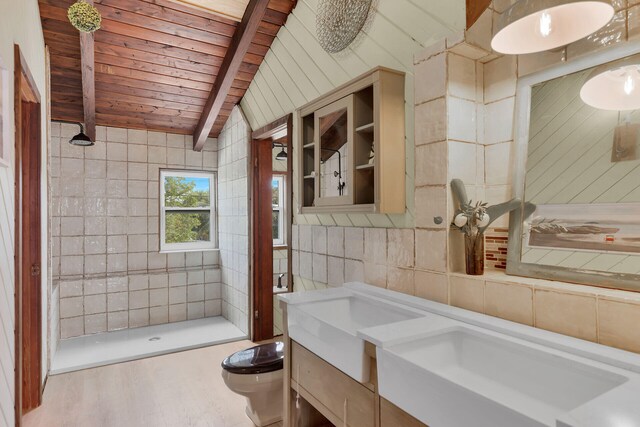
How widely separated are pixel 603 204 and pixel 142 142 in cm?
428

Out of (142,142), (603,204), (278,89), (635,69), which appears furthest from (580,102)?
(142,142)

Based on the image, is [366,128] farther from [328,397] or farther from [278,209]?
[278,209]

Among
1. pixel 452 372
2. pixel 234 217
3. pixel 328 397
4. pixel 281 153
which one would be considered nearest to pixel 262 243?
pixel 234 217

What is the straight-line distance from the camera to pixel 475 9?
4.84ft

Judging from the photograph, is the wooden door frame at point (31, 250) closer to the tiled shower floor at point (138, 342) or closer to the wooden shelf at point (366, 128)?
the tiled shower floor at point (138, 342)

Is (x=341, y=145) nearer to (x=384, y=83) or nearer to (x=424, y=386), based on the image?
(x=384, y=83)

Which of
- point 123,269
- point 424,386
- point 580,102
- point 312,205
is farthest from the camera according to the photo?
point 123,269

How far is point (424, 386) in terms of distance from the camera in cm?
98

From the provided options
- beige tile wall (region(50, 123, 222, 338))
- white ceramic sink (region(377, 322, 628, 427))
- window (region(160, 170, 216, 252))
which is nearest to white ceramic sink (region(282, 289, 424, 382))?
white ceramic sink (region(377, 322, 628, 427))

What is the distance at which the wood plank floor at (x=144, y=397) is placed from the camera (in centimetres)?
232

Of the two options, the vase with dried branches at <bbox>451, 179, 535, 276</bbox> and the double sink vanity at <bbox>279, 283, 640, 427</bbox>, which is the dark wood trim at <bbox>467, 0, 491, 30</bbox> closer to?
the vase with dried branches at <bbox>451, 179, 535, 276</bbox>

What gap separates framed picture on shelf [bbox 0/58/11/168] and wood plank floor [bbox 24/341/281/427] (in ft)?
5.57

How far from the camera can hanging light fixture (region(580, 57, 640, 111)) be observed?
112cm

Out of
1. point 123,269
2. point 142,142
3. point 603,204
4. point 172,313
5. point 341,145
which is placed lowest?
point 172,313
